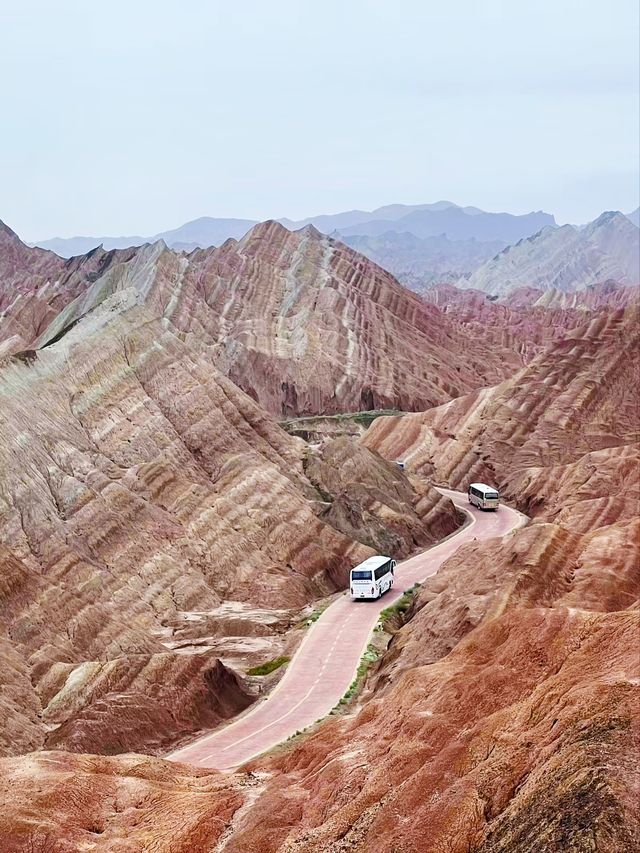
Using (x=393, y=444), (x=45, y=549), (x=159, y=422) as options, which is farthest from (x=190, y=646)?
(x=393, y=444)

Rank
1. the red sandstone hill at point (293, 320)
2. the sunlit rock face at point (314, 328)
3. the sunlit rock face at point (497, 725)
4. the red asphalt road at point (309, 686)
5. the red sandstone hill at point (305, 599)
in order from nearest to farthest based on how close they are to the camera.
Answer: the sunlit rock face at point (497, 725) < the red sandstone hill at point (305, 599) < the red asphalt road at point (309, 686) < the red sandstone hill at point (293, 320) < the sunlit rock face at point (314, 328)

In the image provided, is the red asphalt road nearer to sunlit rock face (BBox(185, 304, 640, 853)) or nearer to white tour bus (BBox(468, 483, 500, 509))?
sunlit rock face (BBox(185, 304, 640, 853))

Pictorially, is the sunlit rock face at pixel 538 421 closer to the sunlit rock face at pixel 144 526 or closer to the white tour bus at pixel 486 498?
the white tour bus at pixel 486 498

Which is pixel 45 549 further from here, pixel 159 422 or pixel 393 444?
pixel 393 444

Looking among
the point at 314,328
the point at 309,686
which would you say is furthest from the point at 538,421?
the point at 309,686

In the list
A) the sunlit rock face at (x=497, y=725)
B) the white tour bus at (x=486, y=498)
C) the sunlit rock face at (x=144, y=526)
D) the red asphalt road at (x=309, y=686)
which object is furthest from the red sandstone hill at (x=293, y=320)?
the sunlit rock face at (x=497, y=725)

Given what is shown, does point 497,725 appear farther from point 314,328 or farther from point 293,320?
point 293,320

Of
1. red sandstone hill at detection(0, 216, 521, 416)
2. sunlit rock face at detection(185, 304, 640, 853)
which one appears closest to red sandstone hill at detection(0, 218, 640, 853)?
sunlit rock face at detection(185, 304, 640, 853)

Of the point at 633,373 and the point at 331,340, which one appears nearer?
the point at 633,373
